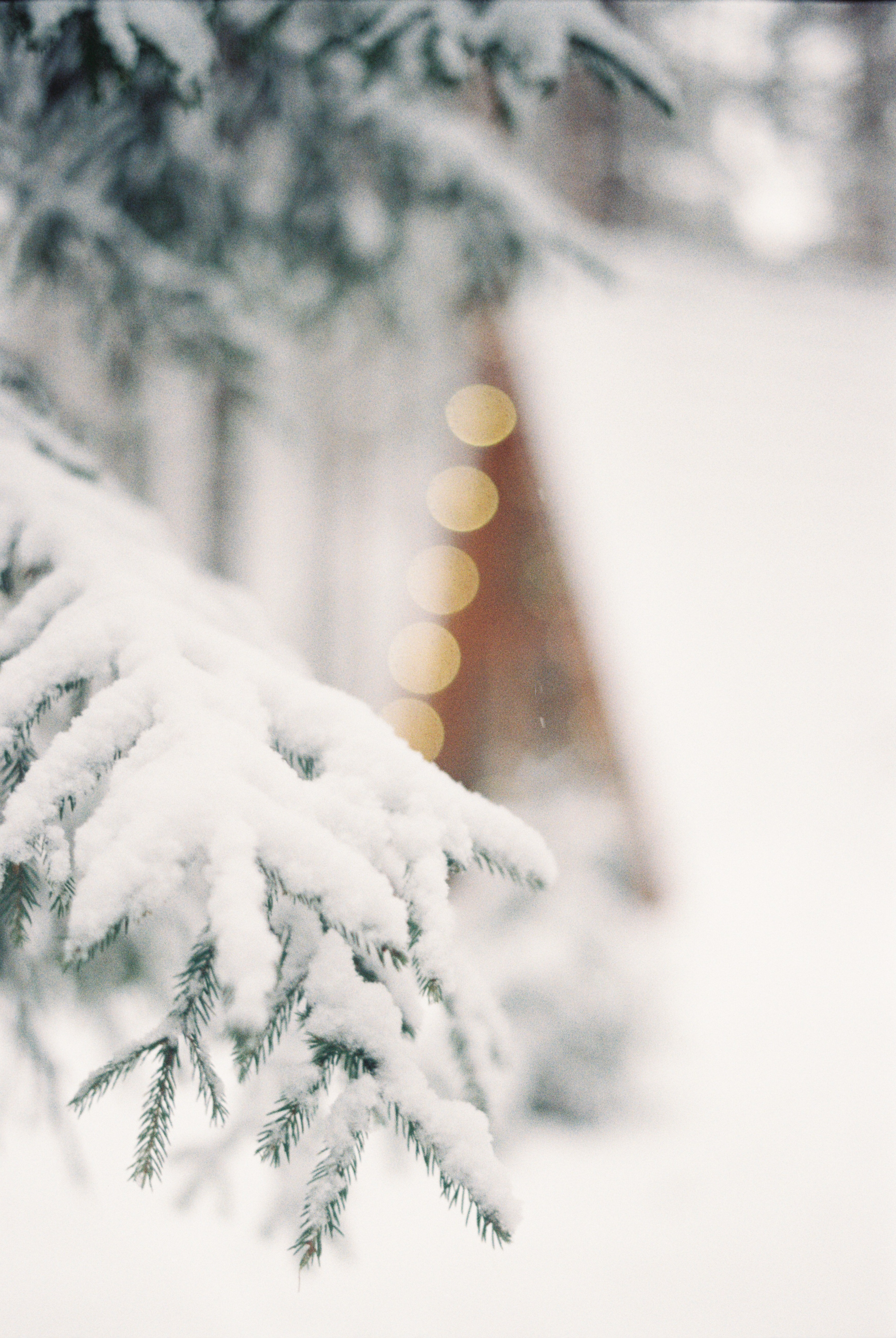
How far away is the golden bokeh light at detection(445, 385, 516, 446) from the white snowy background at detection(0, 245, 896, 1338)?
10.9 inches

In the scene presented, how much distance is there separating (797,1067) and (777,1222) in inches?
52.7

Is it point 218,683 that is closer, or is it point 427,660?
point 218,683

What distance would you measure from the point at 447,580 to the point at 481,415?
1.33 m

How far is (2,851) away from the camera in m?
0.91

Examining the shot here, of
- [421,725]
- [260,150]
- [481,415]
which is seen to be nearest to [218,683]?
[260,150]

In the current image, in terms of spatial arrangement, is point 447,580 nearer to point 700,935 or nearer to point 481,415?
point 481,415

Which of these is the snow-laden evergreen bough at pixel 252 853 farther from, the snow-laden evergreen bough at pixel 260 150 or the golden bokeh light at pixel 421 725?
the golden bokeh light at pixel 421 725

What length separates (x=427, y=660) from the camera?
7016 millimetres

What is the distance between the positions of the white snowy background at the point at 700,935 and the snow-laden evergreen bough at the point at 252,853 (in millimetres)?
982

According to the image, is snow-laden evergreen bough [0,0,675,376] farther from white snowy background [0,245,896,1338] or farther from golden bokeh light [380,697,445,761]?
golden bokeh light [380,697,445,761]

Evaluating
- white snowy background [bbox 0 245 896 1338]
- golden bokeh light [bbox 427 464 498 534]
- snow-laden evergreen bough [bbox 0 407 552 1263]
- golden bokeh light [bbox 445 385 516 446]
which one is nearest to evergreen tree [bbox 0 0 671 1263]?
snow-laden evergreen bough [bbox 0 407 552 1263]

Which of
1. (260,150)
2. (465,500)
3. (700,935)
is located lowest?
(700,935)

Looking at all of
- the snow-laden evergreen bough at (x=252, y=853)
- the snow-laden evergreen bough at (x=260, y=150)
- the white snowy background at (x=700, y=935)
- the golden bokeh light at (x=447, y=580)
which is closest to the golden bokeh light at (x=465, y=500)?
the golden bokeh light at (x=447, y=580)

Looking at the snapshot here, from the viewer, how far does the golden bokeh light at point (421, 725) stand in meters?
6.70
